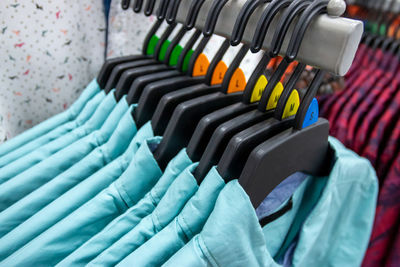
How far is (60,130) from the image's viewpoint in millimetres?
581

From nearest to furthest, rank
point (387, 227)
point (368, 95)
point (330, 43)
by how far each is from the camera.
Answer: point (330, 43) < point (387, 227) < point (368, 95)

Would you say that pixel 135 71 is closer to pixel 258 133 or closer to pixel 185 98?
pixel 185 98

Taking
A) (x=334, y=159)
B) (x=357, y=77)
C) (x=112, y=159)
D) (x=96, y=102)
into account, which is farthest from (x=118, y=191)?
(x=357, y=77)

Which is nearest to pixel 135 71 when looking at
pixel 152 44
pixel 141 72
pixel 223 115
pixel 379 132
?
pixel 141 72

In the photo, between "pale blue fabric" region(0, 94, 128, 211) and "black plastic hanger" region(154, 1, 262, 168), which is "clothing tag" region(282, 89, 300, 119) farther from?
"pale blue fabric" region(0, 94, 128, 211)

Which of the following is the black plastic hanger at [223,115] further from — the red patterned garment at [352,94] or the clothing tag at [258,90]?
the red patterned garment at [352,94]

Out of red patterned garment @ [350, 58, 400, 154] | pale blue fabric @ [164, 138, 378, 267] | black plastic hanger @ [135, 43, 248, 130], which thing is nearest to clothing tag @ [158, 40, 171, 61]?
black plastic hanger @ [135, 43, 248, 130]

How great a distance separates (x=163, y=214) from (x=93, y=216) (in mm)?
101

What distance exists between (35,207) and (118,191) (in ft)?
0.43

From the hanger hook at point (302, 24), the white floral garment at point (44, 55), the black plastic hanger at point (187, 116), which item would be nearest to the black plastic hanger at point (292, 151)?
the hanger hook at point (302, 24)

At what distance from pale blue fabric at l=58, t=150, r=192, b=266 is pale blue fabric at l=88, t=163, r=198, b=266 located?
0.02 metres

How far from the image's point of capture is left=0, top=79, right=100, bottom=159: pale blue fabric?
0.55 metres

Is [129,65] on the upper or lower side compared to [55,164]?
upper

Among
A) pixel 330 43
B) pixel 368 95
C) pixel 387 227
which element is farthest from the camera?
pixel 368 95
